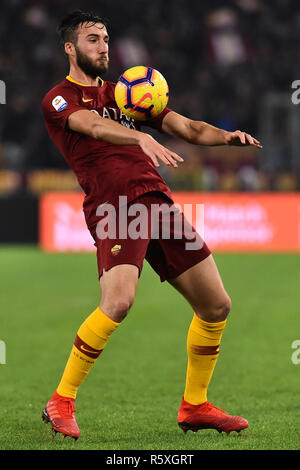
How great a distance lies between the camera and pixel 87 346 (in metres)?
4.61

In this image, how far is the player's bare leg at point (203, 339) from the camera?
15.7 ft

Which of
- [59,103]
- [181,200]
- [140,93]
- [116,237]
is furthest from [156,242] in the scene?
[181,200]

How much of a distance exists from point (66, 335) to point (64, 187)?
375 inches

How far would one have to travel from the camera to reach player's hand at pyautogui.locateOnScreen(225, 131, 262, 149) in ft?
15.6

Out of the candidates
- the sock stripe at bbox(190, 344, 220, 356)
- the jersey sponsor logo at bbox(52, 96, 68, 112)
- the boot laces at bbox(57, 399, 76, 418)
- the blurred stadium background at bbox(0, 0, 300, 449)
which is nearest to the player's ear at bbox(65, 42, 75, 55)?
the jersey sponsor logo at bbox(52, 96, 68, 112)

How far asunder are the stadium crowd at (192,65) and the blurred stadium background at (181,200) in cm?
4

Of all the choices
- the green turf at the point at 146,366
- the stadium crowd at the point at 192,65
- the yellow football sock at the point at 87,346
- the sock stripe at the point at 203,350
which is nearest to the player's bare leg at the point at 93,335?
the yellow football sock at the point at 87,346

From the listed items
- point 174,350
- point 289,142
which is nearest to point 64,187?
point 289,142

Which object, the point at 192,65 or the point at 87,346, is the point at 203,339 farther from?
the point at 192,65

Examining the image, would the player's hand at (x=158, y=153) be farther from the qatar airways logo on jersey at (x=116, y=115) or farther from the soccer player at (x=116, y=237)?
the qatar airways logo on jersey at (x=116, y=115)

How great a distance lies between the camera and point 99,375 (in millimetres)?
6723

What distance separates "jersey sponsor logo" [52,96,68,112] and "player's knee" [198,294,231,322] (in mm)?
1361

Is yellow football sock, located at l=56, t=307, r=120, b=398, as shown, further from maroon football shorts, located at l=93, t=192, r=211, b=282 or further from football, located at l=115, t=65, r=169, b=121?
football, located at l=115, t=65, r=169, b=121
